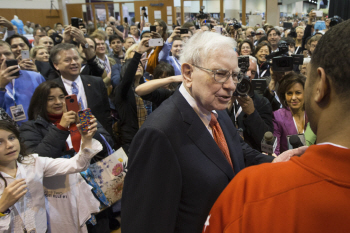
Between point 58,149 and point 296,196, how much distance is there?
170cm

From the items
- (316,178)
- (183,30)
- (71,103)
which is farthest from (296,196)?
(183,30)

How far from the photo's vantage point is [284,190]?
60 cm

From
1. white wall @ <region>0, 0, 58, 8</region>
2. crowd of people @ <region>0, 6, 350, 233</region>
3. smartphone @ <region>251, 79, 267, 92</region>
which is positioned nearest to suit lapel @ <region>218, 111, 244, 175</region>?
crowd of people @ <region>0, 6, 350, 233</region>

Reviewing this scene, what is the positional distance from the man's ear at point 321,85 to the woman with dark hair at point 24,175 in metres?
1.52

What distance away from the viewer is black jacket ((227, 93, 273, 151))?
210 centimetres

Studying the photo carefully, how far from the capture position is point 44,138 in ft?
6.27

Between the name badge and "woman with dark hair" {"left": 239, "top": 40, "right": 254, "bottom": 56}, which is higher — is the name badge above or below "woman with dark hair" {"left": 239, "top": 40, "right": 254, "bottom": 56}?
below

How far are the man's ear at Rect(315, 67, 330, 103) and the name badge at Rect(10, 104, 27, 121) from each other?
9.21 ft

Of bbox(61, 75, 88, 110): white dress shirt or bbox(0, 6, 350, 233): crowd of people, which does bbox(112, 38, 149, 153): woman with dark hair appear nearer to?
bbox(0, 6, 350, 233): crowd of people

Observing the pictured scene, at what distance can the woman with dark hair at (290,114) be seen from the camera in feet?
7.43

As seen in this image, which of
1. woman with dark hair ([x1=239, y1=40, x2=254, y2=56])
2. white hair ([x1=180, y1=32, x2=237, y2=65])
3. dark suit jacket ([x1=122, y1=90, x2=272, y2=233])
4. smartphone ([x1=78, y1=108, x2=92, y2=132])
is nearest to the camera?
dark suit jacket ([x1=122, y1=90, x2=272, y2=233])

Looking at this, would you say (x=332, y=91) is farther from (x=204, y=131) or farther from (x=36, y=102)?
(x=36, y=102)

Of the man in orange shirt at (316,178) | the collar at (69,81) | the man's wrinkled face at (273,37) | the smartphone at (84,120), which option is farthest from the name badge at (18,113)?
the man's wrinkled face at (273,37)

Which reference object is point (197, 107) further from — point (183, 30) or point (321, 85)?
point (183, 30)
